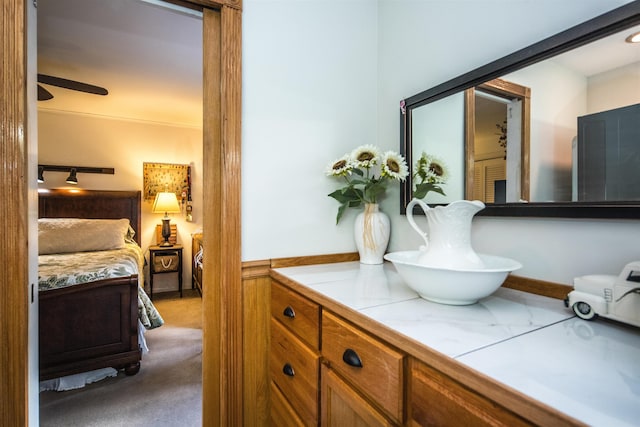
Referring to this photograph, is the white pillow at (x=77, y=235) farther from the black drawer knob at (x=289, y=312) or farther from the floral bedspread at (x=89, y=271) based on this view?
the black drawer knob at (x=289, y=312)

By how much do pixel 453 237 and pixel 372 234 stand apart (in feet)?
1.80

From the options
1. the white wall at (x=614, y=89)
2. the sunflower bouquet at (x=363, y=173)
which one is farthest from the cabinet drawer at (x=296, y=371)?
the white wall at (x=614, y=89)

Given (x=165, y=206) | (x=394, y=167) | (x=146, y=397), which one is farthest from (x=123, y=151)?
(x=394, y=167)

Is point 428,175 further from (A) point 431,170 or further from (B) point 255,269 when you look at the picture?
(B) point 255,269

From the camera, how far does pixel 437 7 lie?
1271 millimetres

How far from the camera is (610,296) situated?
69cm

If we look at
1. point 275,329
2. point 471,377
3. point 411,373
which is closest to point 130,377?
point 275,329

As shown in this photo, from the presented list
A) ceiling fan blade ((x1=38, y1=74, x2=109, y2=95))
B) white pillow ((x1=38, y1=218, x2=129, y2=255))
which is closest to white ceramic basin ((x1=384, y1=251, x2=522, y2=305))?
Result: ceiling fan blade ((x1=38, y1=74, x2=109, y2=95))

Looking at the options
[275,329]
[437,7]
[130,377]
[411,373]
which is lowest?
[130,377]

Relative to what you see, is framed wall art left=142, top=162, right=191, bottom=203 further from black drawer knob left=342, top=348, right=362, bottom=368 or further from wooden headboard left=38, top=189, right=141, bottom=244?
black drawer knob left=342, top=348, right=362, bottom=368

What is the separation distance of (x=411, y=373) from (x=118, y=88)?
12.4 ft

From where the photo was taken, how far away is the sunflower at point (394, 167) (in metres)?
1.29

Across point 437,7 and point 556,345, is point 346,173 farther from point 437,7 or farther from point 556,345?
point 556,345

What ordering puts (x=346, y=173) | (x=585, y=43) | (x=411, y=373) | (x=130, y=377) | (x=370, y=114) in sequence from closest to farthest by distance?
(x=411, y=373) < (x=585, y=43) < (x=346, y=173) < (x=370, y=114) < (x=130, y=377)
